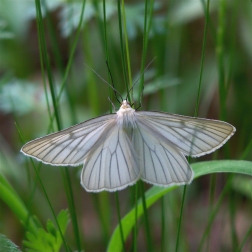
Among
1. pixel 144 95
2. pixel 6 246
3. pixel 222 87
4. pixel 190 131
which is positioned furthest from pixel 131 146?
pixel 144 95

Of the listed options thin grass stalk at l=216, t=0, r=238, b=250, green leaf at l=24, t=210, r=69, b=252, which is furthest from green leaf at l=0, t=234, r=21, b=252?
thin grass stalk at l=216, t=0, r=238, b=250

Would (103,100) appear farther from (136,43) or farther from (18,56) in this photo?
(18,56)

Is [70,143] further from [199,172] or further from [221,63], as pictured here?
[221,63]

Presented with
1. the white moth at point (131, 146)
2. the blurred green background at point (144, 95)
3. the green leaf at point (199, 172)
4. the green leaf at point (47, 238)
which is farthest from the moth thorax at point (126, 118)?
the blurred green background at point (144, 95)

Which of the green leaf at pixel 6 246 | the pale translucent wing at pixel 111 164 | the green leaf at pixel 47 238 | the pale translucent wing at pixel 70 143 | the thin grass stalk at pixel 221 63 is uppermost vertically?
the thin grass stalk at pixel 221 63

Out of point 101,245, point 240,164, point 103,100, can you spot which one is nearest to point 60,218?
point 240,164

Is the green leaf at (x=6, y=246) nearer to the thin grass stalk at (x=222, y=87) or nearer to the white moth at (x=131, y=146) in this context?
the white moth at (x=131, y=146)

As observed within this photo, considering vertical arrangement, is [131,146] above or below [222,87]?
below
